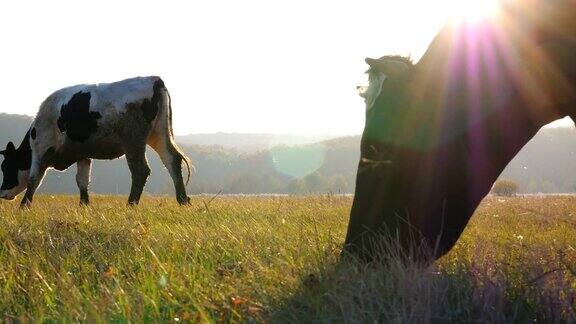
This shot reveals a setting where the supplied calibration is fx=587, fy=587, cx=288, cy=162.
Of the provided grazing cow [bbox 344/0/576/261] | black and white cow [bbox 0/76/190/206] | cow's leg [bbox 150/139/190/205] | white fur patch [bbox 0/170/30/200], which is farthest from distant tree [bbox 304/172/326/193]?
grazing cow [bbox 344/0/576/261]

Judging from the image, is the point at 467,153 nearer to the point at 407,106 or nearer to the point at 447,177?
the point at 447,177

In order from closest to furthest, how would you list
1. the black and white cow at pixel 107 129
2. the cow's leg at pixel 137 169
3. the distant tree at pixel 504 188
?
the cow's leg at pixel 137 169 → the black and white cow at pixel 107 129 → the distant tree at pixel 504 188

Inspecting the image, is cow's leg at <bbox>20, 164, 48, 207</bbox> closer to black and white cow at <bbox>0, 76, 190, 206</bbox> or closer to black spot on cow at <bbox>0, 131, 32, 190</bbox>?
black and white cow at <bbox>0, 76, 190, 206</bbox>

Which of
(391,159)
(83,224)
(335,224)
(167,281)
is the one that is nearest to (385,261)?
(391,159)

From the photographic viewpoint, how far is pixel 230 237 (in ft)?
16.6

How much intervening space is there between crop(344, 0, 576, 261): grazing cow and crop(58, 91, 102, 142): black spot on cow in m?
10.4

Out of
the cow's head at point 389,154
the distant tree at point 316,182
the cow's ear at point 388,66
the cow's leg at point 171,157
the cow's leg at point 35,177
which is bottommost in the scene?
the distant tree at point 316,182

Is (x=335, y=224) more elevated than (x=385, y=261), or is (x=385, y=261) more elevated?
(x=385, y=261)

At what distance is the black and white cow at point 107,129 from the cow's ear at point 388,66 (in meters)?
9.48

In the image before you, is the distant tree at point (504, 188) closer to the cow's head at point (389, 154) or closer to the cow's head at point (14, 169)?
the cow's head at point (14, 169)

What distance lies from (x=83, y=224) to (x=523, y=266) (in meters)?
4.58

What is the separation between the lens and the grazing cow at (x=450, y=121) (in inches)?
140

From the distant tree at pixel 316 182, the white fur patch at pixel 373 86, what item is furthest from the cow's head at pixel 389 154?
the distant tree at pixel 316 182

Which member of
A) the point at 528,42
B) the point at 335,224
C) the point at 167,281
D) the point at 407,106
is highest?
the point at 528,42
